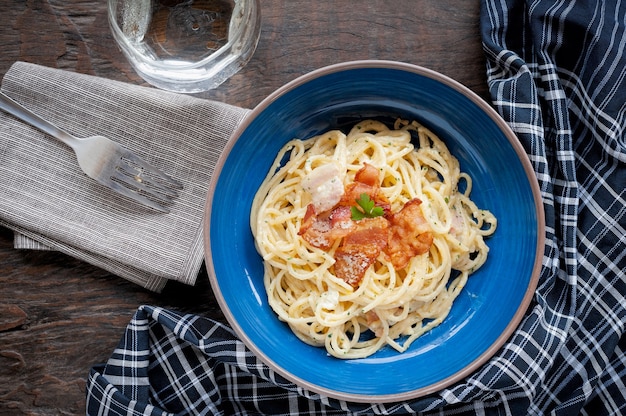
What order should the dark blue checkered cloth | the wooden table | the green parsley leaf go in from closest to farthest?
the green parsley leaf → the dark blue checkered cloth → the wooden table

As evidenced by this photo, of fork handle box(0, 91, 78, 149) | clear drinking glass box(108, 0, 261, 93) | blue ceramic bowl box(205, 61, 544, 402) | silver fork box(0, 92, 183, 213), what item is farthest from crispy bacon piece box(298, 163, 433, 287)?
fork handle box(0, 91, 78, 149)

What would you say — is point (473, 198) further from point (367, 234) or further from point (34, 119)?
point (34, 119)

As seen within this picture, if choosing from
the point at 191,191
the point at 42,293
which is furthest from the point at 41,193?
the point at 191,191

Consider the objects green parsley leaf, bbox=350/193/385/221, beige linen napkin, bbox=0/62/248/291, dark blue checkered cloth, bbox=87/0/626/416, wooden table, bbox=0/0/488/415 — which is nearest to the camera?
green parsley leaf, bbox=350/193/385/221

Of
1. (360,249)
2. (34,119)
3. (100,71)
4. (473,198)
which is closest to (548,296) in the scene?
(473,198)

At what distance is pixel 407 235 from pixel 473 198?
42cm

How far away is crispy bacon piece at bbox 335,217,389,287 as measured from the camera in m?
2.64

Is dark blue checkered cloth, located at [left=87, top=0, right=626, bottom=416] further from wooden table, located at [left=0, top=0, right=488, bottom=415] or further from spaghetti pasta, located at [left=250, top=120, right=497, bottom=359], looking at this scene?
spaghetti pasta, located at [left=250, top=120, right=497, bottom=359]

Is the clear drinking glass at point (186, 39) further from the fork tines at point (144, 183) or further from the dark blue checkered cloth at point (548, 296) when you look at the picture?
the dark blue checkered cloth at point (548, 296)

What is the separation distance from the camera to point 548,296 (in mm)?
2867

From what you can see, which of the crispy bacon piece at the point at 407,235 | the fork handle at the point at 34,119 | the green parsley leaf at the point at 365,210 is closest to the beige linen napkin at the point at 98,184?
the fork handle at the point at 34,119

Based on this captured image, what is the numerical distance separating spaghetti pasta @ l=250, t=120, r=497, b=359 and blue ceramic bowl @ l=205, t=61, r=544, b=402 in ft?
0.19

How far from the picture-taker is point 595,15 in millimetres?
2809

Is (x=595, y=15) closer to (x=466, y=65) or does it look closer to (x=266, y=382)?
(x=466, y=65)
